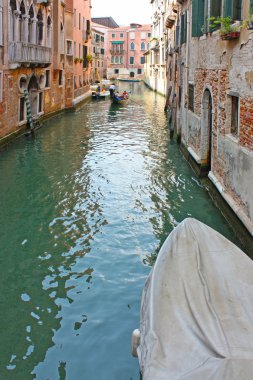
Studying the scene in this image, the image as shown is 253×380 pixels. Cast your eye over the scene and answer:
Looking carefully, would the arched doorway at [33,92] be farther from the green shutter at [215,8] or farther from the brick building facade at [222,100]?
the green shutter at [215,8]

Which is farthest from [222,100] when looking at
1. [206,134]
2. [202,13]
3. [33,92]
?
[33,92]

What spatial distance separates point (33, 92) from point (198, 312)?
53.2 ft

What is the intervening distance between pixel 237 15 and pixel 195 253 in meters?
4.84

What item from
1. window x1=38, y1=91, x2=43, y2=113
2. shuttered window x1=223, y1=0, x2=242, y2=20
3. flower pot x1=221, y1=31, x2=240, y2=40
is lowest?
window x1=38, y1=91, x2=43, y2=113

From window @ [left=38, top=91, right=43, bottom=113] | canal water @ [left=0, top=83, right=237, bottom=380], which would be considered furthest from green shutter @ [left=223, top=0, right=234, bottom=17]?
window @ [left=38, top=91, right=43, bottom=113]

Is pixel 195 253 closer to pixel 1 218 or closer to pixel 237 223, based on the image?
pixel 237 223

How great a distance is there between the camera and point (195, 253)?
4332 mm

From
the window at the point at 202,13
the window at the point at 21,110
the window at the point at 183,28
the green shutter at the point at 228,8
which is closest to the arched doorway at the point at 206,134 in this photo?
the window at the point at 202,13

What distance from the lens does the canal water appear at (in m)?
4.46

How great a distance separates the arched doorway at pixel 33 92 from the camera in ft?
59.1

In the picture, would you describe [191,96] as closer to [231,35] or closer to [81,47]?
[231,35]

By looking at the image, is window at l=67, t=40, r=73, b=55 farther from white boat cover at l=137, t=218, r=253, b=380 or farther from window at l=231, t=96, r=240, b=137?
white boat cover at l=137, t=218, r=253, b=380

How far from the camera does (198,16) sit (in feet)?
36.1

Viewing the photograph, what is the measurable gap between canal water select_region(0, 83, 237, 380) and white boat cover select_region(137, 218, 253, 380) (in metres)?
0.88
